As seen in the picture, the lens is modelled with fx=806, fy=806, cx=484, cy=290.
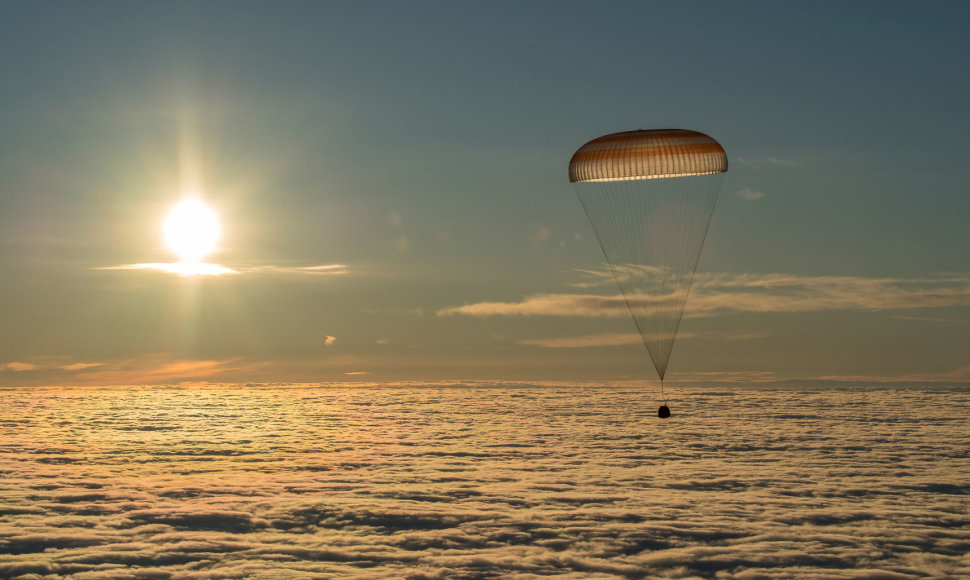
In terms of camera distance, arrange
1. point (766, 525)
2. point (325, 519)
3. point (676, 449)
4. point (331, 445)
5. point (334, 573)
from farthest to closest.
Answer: point (331, 445) < point (676, 449) < point (325, 519) < point (766, 525) < point (334, 573)

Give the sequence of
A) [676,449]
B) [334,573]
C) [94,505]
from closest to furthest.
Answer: [334,573]
[94,505]
[676,449]

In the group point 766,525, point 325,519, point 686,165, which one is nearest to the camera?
point 686,165

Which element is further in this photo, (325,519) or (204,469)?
(204,469)

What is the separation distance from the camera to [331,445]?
198 meters

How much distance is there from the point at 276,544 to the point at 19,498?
2233 inches

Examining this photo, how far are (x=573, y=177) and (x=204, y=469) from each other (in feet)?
402

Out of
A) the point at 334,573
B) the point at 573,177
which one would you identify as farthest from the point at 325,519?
the point at 573,177

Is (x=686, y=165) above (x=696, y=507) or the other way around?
above

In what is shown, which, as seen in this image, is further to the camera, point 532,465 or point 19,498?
point 532,465

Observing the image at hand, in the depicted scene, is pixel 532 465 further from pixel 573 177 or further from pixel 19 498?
pixel 573 177

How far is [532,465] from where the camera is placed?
148500mm

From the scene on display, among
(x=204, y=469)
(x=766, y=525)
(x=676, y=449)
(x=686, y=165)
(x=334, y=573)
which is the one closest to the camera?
(x=686, y=165)

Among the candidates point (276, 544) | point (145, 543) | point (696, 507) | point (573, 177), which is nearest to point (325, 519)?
point (276, 544)

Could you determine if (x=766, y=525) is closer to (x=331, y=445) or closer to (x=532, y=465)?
(x=532, y=465)
